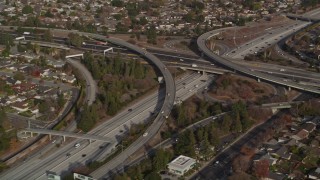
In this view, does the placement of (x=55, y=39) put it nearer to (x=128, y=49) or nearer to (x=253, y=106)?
(x=128, y=49)

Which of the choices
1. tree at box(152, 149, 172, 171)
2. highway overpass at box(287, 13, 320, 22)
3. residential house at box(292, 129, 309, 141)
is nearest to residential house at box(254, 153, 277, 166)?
residential house at box(292, 129, 309, 141)

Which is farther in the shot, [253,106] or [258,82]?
[258,82]

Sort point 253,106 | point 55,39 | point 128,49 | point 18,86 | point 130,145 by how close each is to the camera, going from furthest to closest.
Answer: point 55,39 → point 128,49 → point 18,86 → point 253,106 → point 130,145

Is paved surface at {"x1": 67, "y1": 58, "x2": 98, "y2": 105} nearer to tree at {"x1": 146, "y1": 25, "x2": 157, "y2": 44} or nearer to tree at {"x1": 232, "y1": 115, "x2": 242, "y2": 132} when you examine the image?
tree at {"x1": 146, "y1": 25, "x2": 157, "y2": 44}

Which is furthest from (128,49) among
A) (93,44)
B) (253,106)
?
(253,106)

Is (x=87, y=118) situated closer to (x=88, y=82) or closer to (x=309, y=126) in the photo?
(x=88, y=82)

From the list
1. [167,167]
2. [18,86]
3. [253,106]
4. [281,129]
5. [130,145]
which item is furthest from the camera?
[18,86]

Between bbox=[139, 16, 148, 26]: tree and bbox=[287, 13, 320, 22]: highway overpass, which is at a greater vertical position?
bbox=[139, 16, 148, 26]: tree
